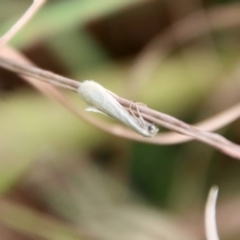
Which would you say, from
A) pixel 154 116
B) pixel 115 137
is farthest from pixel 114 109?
pixel 115 137

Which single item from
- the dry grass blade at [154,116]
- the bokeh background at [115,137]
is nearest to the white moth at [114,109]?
the dry grass blade at [154,116]

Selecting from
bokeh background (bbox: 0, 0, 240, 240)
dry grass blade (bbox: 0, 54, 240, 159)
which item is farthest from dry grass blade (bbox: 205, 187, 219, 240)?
bokeh background (bbox: 0, 0, 240, 240)

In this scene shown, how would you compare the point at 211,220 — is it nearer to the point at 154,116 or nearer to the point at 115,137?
the point at 154,116

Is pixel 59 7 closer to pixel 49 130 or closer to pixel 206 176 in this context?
pixel 49 130

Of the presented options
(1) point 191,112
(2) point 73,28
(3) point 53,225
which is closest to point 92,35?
(2) point 73,28

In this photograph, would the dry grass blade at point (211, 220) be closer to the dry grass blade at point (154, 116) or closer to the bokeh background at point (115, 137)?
the dry grass blade at point (154, 116)

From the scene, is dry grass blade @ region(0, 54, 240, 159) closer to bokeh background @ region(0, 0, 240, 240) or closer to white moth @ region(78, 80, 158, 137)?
white moth @ region(78, 80, 158, 137)
